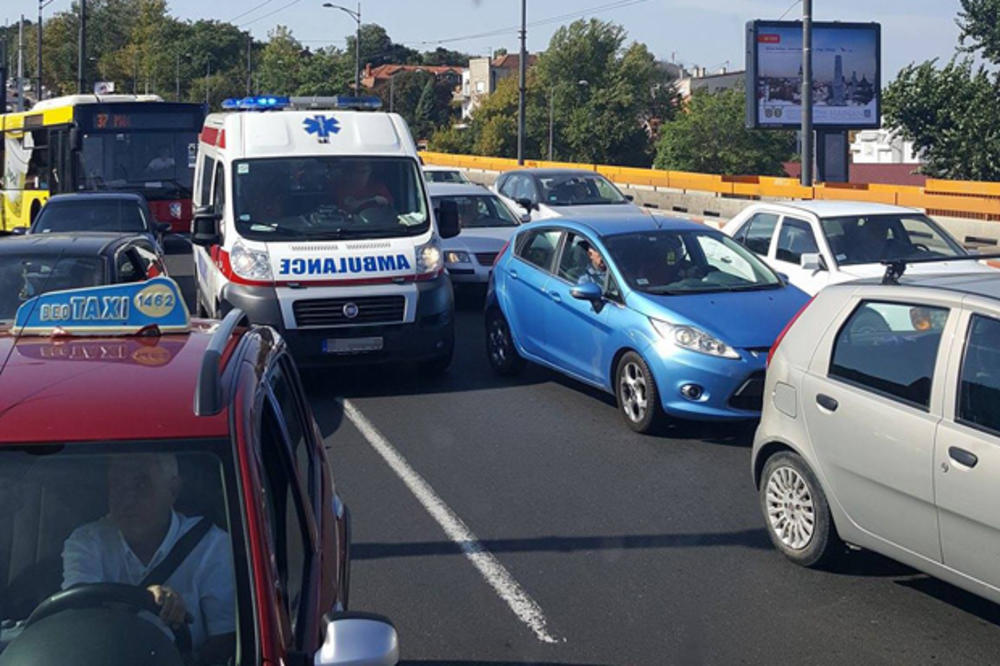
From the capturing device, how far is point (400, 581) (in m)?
6.51

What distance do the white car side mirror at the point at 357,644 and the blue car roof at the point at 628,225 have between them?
26.5 ft

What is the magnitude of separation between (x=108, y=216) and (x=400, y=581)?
12603 mm

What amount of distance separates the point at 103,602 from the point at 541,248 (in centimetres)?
905

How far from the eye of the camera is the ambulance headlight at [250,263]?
11461 mm

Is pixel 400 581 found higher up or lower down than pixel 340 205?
lower down

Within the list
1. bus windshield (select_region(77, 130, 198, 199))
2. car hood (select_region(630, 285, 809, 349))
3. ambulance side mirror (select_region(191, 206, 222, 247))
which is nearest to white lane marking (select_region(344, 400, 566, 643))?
car hood (select_region(630, 285, 809, 349))

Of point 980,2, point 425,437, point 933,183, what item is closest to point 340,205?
point 425,437

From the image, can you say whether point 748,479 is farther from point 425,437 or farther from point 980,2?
point 980,2

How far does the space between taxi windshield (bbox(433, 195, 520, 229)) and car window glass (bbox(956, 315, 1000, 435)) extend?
1347 cm

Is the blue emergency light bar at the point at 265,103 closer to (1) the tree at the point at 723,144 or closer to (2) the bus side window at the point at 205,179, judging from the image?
(2) the bus side window at the point at 205,179

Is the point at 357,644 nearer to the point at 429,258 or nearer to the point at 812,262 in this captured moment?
the point at 429,258

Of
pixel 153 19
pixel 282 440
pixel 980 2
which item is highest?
pixel 153 19

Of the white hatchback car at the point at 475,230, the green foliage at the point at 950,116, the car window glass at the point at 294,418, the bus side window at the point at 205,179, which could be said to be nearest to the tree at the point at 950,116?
the green foliage at the point at 950,116

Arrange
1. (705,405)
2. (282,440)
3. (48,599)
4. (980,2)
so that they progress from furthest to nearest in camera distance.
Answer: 1. (980,2)
2. (705,405)
3. (282,440)
4. (48,599)
